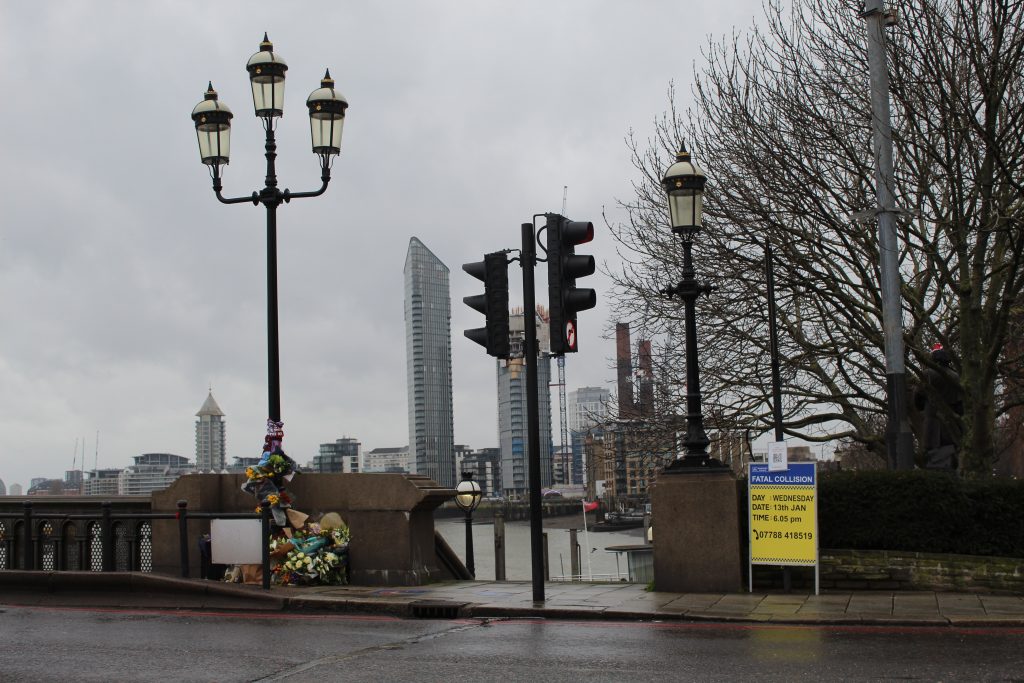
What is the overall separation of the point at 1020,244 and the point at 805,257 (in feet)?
19.0

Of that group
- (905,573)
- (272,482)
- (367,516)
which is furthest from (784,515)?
(272,482)

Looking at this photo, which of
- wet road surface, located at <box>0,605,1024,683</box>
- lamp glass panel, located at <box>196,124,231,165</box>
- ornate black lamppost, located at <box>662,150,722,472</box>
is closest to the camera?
wet road surface, located at <box>0,605,1024,683</box>

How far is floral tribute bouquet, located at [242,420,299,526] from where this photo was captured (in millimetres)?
13461

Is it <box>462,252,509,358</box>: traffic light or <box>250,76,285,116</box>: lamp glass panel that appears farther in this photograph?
<box>250,76,285,116</box>: lamp glass panel

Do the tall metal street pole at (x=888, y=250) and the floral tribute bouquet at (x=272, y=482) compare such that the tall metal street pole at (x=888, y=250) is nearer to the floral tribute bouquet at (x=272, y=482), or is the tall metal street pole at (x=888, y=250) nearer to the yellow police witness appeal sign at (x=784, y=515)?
the yellow police witness appeal sign at (x=784, y=515)

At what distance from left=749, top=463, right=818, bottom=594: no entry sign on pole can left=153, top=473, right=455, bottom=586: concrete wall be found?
396 centimetres

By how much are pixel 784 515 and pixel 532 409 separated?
313 centimetres

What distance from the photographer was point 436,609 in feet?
37.2

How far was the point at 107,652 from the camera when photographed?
884cm

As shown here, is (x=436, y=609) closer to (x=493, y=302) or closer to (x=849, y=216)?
(x=493, y=302)

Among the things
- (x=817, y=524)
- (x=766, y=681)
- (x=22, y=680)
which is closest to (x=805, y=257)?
(x=817, y=524)

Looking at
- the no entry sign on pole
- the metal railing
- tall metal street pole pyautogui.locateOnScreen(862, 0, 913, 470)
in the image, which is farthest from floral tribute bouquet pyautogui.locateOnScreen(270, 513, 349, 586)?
tall metal street pole pyautogui.locateOnScreen(862, 0, 913, 470)

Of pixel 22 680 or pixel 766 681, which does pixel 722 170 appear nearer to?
pixel 766 681

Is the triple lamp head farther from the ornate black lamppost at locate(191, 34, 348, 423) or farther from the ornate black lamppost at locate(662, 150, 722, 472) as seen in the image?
the ornate black lamppost at locate(662, 150, 722, 472)
